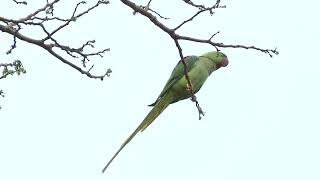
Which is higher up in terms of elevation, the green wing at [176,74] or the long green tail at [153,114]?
the green wing at [176,74]

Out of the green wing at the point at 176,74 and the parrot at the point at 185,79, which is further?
the green wing at the point at 176,74

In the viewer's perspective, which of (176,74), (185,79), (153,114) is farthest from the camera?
(176,74)

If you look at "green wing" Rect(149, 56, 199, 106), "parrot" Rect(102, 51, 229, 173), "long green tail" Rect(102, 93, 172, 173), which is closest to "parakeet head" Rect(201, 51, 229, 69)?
"parrot" Rect(102, 51, 229, 173)

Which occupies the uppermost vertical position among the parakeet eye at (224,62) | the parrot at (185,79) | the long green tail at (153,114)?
the parakeet eye at (224,62)

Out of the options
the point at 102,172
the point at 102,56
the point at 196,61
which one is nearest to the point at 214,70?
the point at 196,61

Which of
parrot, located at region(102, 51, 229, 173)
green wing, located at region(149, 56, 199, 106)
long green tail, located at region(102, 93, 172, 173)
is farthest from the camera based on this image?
green wing, located at region(149, 56, 199, 106)

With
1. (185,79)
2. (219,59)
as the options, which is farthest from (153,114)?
(219,59)

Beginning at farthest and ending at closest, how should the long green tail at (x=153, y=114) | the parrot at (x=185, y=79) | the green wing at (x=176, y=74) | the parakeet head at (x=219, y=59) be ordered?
the parakeet head at (x=219, y=59), the green wing at (x=176, y=74), the parrot at (x=185, y=79), the long green tail at (x=153, y=114)

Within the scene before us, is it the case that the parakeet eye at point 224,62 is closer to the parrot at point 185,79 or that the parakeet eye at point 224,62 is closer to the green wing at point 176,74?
the parrot at point 185,79

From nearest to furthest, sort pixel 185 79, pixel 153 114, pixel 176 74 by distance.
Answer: pixel 153 114, pixel 185 79, pixel 176 74

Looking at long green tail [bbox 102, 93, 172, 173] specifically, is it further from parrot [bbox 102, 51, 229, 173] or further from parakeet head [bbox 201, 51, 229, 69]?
parakeet head [bbox 201, 51, 229, 69]

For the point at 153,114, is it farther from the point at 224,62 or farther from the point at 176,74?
the point at 224,62

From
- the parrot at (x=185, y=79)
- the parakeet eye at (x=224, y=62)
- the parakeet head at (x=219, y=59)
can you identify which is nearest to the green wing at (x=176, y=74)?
the parrot at (x=185, y=79)

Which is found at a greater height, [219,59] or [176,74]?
[219,59]
